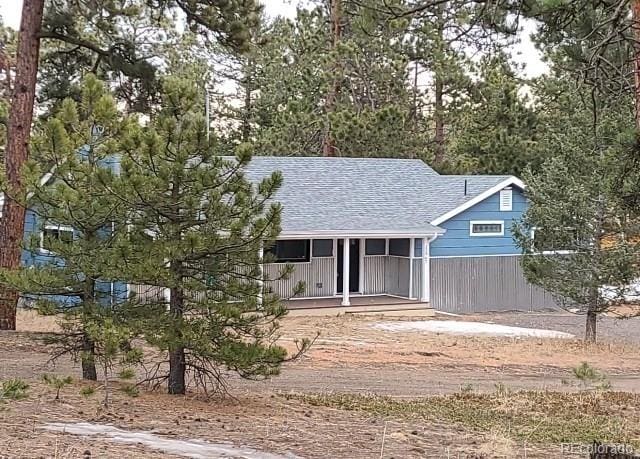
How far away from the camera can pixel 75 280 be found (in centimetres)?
941

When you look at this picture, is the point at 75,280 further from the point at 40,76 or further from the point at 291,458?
the point at 40,76

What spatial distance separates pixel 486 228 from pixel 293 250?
6545 mm

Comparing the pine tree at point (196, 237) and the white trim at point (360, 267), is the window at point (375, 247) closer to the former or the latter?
the white trim at point (360, 267)

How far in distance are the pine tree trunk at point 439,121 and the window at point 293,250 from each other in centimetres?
1174

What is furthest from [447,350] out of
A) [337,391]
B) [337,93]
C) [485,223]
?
[337,93]

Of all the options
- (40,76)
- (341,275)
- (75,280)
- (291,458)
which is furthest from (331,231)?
(291,458)

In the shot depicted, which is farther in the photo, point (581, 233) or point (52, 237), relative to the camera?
point (581, 233)

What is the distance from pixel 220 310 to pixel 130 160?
184 centimetres

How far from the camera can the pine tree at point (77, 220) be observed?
895 centimetres

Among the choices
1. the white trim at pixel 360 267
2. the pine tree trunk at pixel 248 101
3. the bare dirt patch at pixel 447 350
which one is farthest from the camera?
the pine tree trunk at pixel 248 101

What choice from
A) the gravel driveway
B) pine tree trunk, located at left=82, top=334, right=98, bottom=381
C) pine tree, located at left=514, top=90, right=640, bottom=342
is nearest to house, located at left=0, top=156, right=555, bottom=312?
the gravel driveway

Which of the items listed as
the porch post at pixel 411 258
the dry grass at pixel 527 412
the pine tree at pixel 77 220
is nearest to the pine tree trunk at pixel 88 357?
the pine tree at pixel 77 220

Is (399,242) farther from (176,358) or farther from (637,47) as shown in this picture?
(637,47)

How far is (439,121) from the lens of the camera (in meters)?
36.6
